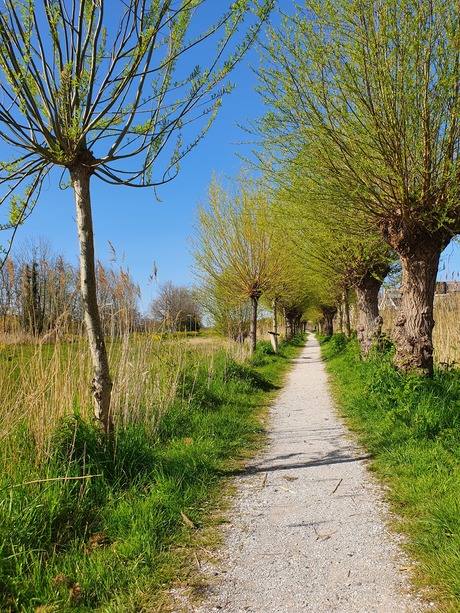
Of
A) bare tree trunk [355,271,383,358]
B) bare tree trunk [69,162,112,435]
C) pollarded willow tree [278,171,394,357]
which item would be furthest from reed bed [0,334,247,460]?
bare tree trunk [355,271,383,358]

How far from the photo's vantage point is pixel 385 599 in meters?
2.38

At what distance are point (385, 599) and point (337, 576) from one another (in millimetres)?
327

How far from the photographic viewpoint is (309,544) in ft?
9.95

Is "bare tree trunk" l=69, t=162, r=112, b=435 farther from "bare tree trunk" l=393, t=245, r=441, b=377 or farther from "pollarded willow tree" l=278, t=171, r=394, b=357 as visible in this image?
"bare tree trunk" l=393, t=245, r=441, b=377

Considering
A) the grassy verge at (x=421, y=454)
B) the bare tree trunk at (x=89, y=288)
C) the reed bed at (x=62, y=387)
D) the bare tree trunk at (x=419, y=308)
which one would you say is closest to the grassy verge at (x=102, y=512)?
the reed bed at (x=62, y=387)

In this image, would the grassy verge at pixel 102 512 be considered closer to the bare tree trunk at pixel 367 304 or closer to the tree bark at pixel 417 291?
the tree bark at pixel 417 291

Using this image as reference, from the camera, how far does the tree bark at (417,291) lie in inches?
259

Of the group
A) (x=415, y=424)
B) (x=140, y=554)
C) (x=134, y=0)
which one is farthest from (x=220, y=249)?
(x=140, y=554)

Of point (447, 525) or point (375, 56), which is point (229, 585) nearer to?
point (447, 525)

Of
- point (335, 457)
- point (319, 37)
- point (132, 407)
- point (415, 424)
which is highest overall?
point (319, 37)

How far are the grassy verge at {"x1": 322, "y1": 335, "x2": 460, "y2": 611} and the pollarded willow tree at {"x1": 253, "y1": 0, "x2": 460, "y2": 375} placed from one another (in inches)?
89.8

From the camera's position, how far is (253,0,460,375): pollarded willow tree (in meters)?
4.72

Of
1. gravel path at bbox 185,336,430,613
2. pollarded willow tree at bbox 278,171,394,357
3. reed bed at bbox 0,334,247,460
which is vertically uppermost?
pollarded willow tree at bbox 278,171,394,357

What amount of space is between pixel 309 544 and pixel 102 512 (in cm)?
158
